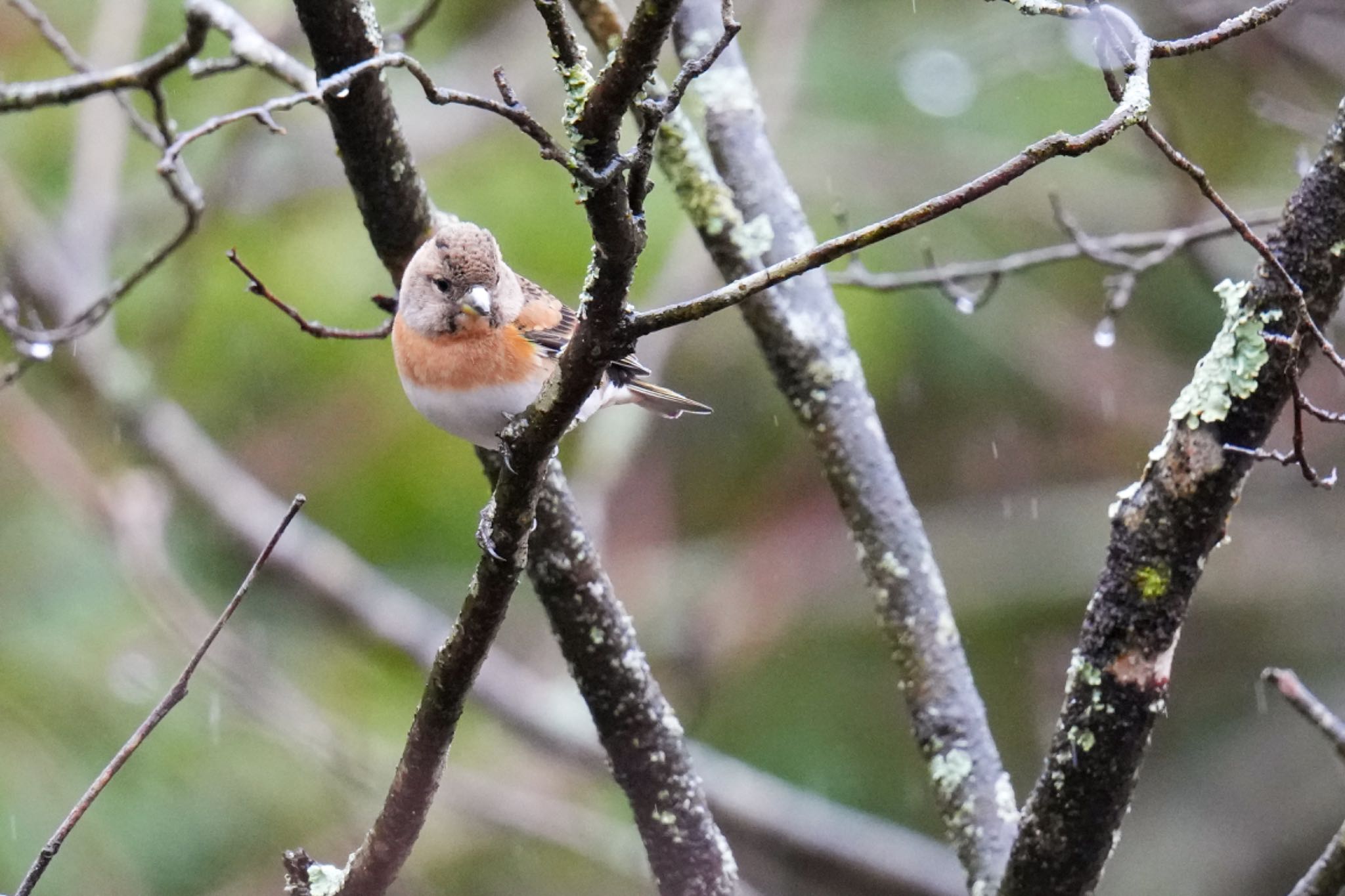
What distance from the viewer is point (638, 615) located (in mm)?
6562

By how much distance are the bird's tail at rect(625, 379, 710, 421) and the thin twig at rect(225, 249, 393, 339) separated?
0.72 m

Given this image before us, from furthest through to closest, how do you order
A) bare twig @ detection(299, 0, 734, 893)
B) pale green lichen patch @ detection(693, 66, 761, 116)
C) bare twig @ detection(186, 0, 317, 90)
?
1. pale green lichen patch @ detection(693, 66, 761, 116)
2. bare twig @ detection(186, 0, 317, 90)
3. bare twig @ detection(299, 0, 734, 893)

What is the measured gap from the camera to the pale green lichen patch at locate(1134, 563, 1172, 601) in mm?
1979

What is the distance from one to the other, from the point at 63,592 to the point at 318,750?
6.15ft

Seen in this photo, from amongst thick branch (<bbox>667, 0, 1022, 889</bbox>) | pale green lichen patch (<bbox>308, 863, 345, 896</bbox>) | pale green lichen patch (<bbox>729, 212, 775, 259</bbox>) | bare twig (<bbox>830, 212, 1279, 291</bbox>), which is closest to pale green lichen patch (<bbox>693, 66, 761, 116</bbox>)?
thick branch (<bbox>667, 0, 1022, 889</bbox>)

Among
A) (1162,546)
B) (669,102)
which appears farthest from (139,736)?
(1162,546)

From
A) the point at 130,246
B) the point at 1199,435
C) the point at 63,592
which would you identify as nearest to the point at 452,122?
the point at 130,246

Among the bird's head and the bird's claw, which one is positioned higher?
the bird's head

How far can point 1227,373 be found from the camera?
1991mm

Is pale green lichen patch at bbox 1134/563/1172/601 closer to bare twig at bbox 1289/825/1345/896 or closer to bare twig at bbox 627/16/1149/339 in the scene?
bare twig at bbox 1289/825/1345/896

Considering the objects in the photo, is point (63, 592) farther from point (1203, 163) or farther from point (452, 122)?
point (1203, 163)

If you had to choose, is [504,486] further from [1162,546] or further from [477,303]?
[477,303]

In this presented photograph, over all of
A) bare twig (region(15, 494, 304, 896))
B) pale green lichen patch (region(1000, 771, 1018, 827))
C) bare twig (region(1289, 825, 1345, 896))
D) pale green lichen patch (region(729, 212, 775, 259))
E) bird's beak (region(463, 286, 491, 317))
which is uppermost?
pale green lichen patch (region(729, 212, 775, 259))

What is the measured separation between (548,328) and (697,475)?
12.0ft
